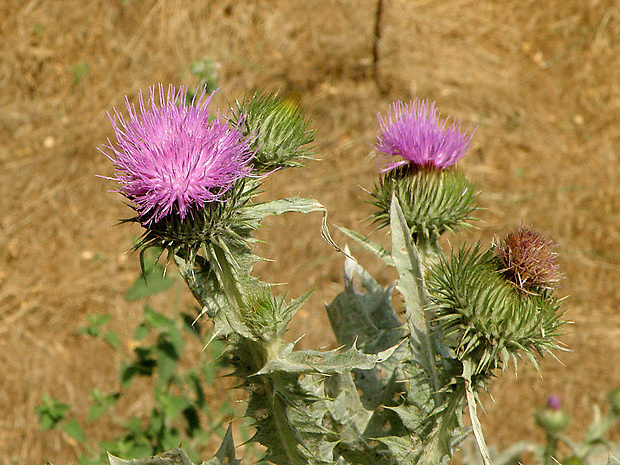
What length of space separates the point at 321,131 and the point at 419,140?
4.77 m

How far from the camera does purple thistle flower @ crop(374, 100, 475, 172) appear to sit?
9.08ft

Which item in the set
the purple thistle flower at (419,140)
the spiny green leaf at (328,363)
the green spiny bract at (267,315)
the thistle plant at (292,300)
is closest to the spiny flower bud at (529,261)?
the thistle plant at (292,300)

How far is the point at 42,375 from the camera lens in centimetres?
589

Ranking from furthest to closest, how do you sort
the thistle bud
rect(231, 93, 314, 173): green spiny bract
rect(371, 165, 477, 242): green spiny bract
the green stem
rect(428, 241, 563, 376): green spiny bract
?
1. the thistle bud
2. the green stem
3. rect(371, 165, 477, 242): green spiny bract
4. rect(231, 93, 314, 173): green spiny bract
5. rect(428, 241, 563, 376): green spiny bract

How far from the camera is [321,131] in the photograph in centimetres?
747

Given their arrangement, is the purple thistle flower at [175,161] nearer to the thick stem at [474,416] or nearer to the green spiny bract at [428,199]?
the green spiny bract at [428,199]

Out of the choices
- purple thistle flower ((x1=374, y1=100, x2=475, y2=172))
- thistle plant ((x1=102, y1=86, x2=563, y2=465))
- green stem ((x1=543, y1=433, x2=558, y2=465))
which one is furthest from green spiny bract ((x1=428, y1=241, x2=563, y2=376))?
green stem ((x1=543, y1=433, x2=558, y2=465))

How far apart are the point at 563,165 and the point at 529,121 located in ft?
2.31

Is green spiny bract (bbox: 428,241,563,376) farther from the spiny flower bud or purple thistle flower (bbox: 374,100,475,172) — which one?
purple thistle flower (bbox: 374,100,475,172)

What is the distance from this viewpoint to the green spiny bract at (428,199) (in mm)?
2719

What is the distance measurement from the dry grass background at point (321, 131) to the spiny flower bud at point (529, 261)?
382 cm

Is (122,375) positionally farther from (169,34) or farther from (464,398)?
(169,34)

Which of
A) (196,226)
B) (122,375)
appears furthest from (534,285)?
(122,375)

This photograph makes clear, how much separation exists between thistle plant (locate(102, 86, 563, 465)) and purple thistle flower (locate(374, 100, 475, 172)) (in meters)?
0.44
